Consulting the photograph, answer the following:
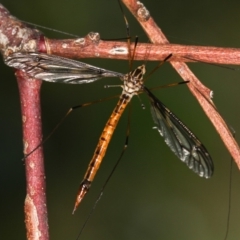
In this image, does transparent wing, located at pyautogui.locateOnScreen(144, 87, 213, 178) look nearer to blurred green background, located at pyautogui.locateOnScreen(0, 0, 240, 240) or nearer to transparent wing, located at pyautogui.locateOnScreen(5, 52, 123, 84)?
transparent wing, located at pyautogui.locateOnScreen(5, 52, 123, 84)

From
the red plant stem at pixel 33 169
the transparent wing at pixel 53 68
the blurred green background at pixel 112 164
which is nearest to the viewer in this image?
the red plant stem at pixel 33 169

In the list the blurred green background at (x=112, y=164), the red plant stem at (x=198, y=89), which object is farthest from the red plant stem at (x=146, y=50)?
the blurred green background at (x=112, y=164)

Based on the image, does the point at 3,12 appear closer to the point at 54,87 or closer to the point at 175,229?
the point at 54,87

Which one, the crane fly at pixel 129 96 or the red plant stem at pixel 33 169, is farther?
the crane fly at pixel 129 96

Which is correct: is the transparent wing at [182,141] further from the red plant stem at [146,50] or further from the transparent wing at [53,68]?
the red plant stem at [146,50]

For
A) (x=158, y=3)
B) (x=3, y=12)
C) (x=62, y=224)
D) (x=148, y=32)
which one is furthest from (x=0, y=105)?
(x=148, y=32)

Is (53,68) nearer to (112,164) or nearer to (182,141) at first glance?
(182,141)
